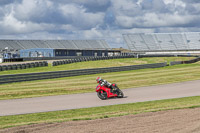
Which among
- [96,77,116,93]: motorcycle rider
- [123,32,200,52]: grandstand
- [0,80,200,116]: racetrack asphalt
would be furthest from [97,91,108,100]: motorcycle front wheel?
[123,32,200,52]: grandstand

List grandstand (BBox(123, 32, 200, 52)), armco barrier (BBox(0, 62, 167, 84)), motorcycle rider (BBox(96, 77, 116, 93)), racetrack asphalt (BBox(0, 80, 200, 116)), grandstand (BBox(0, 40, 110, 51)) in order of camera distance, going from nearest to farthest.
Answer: racetrack asphalt (BBox(0, 80, 200, 116)) → motorcycle rider (BBox(96, 77, 116, 93)) → armco barrier (BBox(0, 62, 167, 84)) → grandstand (BBox(0, 40, 110, 51)) → grandstand (BBox(123, 32, 200, 52))

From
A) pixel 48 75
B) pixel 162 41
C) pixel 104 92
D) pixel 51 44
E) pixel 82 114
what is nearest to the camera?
pixel 82 114

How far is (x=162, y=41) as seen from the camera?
11912 cm

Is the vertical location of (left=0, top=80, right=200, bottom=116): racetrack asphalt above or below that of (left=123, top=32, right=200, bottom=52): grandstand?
Result: below

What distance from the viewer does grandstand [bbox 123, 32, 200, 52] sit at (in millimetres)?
114625

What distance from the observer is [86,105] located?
14531 millimetres

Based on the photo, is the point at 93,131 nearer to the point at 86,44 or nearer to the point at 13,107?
the point at 13,107

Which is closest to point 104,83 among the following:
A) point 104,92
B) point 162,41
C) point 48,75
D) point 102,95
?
point 104,92

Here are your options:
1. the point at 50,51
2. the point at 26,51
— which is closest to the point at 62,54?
the point at 50,51

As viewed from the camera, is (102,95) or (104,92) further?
(104,92)

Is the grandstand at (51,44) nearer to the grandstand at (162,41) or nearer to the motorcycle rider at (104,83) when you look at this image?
the grandstand at (162,41)

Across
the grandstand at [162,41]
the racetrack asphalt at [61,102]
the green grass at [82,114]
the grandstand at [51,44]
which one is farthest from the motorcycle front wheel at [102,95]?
the grandstand at [162,41]

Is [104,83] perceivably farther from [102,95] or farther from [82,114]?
[82,114]

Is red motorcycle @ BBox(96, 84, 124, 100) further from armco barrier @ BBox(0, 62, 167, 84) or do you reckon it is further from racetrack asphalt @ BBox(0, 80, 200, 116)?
armco barrier @ BBox(0, 62, 167, 84)
